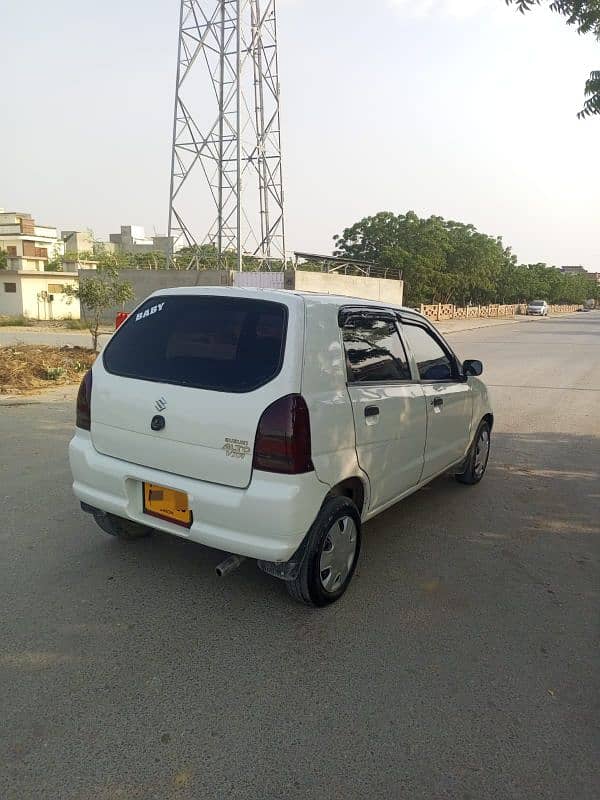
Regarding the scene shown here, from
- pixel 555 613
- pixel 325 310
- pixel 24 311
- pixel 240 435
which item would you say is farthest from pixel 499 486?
pixel 24 311

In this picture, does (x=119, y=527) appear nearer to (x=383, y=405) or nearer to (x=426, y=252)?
(x=383, y=405)

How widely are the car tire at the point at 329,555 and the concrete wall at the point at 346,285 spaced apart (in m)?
19.5

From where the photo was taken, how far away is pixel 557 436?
25.4ft

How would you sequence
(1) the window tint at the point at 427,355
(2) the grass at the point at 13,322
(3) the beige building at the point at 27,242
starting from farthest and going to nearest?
(3) the beige building at the point at 27,242 < (2) the grass at the point at 13,322 < (1) the window tint at the point at 427,355

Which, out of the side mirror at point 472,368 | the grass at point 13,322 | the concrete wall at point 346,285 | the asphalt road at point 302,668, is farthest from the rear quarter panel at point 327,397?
the grass at point 13,322

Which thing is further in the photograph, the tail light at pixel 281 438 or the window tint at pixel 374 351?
the window tint at pixel 374 351

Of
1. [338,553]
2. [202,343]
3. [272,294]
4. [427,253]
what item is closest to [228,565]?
[338,553]

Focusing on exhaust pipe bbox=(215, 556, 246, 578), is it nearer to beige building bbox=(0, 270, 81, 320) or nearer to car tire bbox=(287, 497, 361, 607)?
car tire bbox=(287, 497, 361, 607)

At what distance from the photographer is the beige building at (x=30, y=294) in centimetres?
2805

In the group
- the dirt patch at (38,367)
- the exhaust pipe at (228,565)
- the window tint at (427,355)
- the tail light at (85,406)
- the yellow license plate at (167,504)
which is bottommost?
the dirt patch at (38,367)

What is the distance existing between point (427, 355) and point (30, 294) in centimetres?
2809

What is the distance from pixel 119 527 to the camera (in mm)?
3842

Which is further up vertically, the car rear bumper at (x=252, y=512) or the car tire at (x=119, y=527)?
the car rear bumper at (x=252, y=512)

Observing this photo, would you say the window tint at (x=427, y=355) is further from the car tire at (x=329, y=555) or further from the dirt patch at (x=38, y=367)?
the dirt patch at (x=38, y=367)
